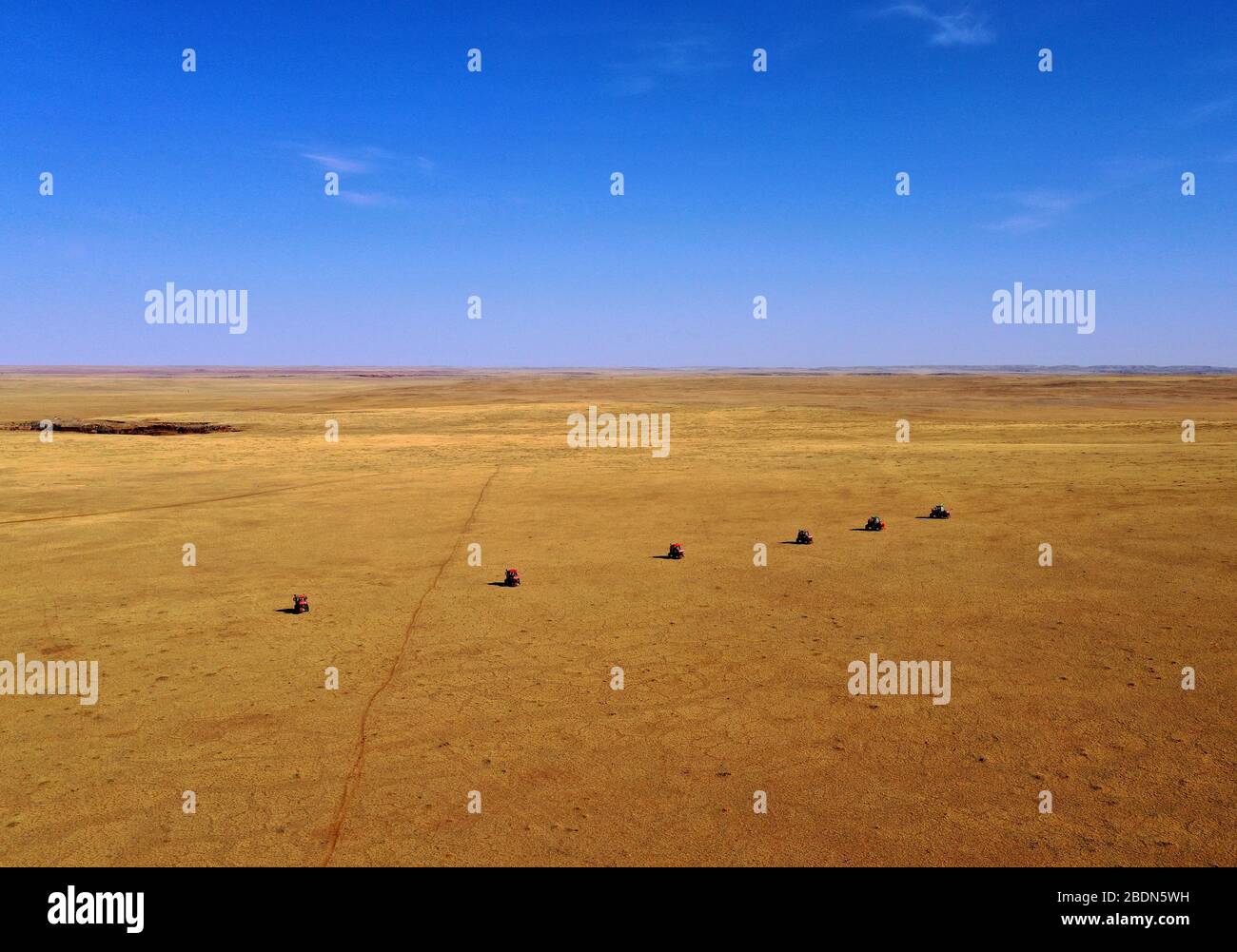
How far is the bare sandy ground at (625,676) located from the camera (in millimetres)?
8508

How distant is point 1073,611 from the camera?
15.5 meters

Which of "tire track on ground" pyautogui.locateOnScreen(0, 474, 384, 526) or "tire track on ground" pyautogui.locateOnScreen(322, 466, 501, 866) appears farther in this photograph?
"tire track on ground" pyautogui.locateOnScreen(0, 474, 384, 526)

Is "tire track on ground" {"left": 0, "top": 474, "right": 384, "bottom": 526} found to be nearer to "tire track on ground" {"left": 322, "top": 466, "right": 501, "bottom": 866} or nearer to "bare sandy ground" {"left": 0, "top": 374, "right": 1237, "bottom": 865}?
"bare sandy ground" {"left": 0, "top": 374, "right": 1237, "bottom": 865}

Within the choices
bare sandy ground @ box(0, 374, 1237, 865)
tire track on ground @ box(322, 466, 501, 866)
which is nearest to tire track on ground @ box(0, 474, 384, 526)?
bare sandy ground @ box(0, 374, 1237, 865)

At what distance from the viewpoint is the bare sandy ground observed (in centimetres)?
851

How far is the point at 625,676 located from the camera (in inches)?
498

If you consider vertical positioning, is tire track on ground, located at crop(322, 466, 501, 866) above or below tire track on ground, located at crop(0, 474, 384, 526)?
below

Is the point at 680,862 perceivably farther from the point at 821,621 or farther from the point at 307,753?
the point at 821,621

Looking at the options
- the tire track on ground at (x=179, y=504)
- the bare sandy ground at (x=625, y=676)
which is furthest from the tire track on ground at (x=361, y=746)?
the tire track on ground at (x=179, y=504)

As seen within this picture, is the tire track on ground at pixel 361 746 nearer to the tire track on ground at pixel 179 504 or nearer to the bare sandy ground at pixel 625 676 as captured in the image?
the bare sandy ground at pixel 625 676

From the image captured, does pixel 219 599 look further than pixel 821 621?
Yes

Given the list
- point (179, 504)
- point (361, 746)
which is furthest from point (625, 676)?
point (179, 504)
